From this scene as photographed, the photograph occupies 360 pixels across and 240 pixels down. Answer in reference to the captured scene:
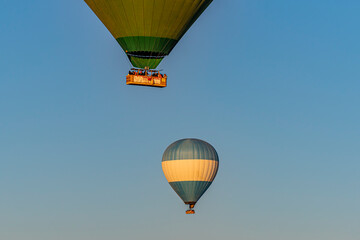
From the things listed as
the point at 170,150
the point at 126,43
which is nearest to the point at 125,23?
the point at 126,43

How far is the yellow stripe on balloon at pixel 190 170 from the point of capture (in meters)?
71.3

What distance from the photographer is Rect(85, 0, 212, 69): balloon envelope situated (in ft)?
208

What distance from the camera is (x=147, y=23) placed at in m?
64.0

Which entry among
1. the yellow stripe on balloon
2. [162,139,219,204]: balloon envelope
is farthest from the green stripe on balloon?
the yellow stripe on balloon

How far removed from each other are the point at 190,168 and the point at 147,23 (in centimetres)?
1219

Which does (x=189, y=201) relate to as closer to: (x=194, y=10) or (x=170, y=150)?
(x=170, y=150)

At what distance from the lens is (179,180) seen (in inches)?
2832

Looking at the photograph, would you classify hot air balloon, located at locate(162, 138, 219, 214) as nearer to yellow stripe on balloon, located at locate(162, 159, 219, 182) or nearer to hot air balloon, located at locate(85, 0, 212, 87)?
yellow stripe on balloon, located at locate(162, 159, 219, 182)

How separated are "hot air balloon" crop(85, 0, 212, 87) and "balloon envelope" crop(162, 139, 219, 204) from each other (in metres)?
8.53

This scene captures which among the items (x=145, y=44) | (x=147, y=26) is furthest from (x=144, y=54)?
(x=147, y=26)

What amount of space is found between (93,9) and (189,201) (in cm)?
1534

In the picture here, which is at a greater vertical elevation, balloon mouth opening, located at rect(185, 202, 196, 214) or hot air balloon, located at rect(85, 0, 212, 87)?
hot air balloon, located at rect(85, 0, 212, 87)

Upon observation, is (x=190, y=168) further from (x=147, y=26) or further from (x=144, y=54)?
(x=147, y=26)

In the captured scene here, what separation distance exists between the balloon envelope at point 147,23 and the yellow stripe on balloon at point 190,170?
28.8 feet
